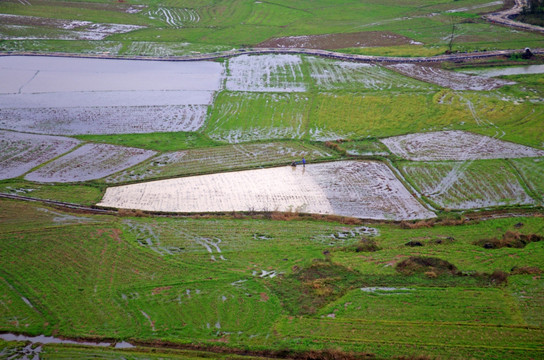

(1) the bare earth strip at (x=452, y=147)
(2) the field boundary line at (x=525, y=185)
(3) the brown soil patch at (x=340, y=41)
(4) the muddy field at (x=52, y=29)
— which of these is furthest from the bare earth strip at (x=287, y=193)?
(4) the muddy field at (x=52, y=29)

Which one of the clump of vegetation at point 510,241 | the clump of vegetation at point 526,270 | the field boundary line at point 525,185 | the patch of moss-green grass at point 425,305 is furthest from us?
the field boundary line at point 525,185

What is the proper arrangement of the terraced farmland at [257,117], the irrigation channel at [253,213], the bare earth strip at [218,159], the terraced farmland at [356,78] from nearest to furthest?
the irrigation channel at [253,213], the bare earth strip at [218,159], the terraced farmland at [257,117], the terraced farmland at [356,78]

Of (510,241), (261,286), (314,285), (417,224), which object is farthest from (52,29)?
(510,241)

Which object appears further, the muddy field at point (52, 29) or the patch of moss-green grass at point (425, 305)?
the muddy field at point (52, 29)

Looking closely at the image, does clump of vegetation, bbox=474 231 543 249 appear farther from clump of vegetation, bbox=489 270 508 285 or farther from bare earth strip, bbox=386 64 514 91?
bare earth strip, bbox=386 64 514 91

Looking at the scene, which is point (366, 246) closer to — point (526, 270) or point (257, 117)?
point (526, 270)

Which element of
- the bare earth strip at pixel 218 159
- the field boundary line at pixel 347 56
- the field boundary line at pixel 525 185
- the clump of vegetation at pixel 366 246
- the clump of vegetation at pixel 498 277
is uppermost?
the field boundary line at pixel 347 56

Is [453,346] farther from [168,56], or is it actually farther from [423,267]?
[168,56]

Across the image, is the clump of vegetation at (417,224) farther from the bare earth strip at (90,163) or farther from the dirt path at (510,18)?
the dirt path at (510,18)
